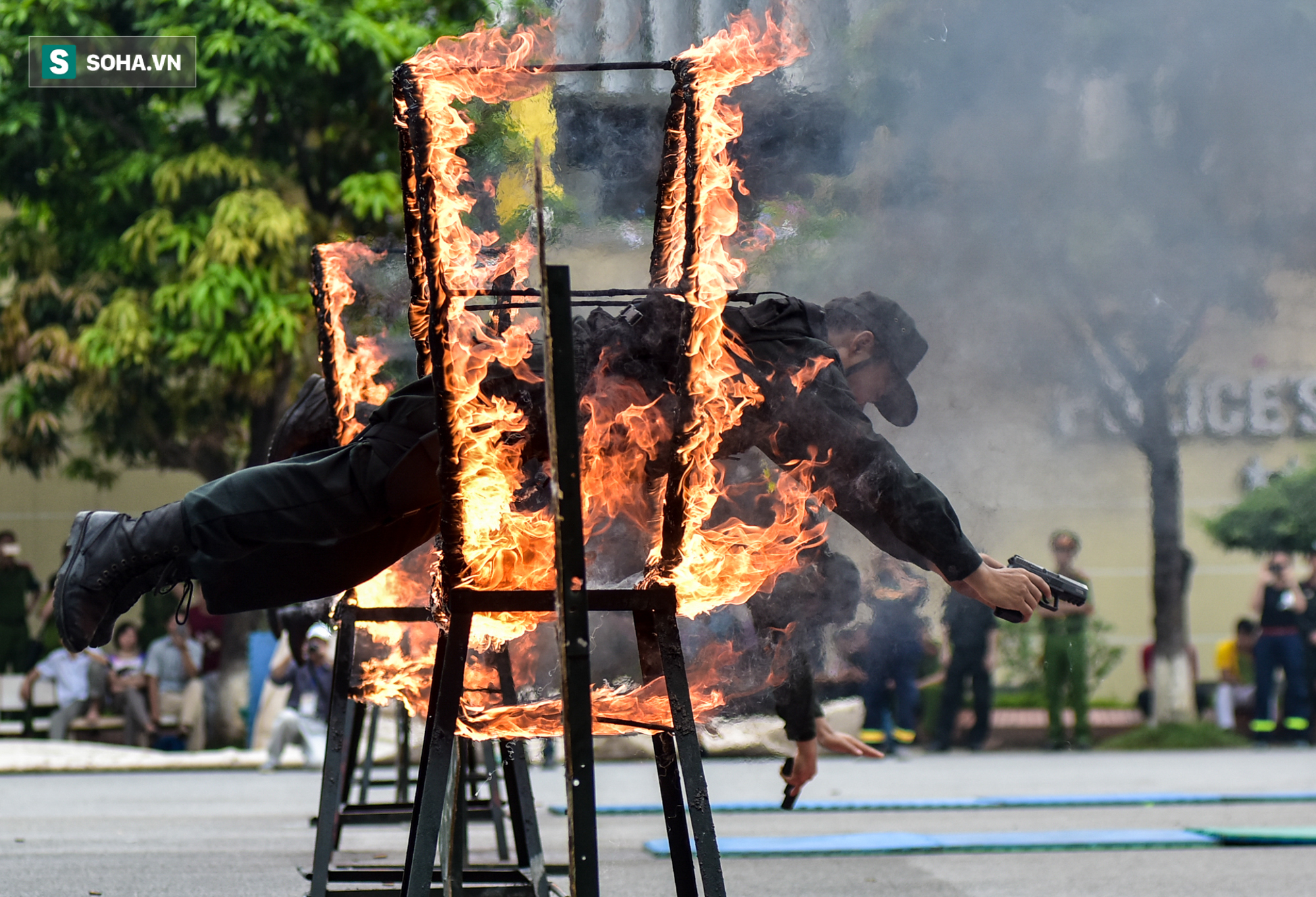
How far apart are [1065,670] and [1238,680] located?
295 cm

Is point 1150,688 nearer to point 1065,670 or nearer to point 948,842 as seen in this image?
point 1065,670

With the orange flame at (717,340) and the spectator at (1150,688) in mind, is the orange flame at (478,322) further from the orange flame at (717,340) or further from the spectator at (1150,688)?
the spectator at (1150,688)

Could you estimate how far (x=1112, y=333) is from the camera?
500cm

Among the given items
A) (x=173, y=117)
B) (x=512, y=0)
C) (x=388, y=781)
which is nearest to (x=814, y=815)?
(x=388, y=781)

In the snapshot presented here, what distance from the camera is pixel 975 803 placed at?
9125 mm

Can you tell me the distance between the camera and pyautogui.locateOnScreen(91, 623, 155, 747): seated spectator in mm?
12172

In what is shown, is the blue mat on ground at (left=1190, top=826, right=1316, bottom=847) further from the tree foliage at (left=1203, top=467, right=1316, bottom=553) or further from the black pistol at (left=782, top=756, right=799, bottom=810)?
the tree foliage at (left=1203, top=467, right=1316, bottom=553)

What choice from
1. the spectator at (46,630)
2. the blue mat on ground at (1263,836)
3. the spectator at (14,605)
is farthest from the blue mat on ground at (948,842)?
the spectator at (14,605)

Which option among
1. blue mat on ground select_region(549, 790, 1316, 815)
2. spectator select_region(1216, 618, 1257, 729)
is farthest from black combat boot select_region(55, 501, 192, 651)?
spectator select_region(1216, 618, 1257, 729)

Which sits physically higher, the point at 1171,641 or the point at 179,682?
the point at 179,682

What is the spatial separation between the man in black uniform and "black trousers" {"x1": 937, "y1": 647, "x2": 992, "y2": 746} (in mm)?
7445

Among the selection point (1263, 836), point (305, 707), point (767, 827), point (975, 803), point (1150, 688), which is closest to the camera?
point (1263, 836)

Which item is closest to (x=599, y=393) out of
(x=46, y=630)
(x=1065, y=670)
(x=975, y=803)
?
(x=975, y=803)

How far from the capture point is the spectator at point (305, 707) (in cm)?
1123
